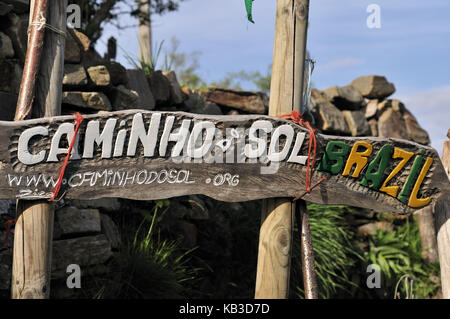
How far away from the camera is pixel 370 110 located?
867 centimetres

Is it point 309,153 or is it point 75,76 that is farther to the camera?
point 75,76

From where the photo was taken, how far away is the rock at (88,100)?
5.07 meters

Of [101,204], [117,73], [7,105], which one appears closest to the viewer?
[7,105]

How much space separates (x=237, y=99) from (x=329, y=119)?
148 cm

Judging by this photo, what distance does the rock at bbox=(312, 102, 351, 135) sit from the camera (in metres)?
7.83

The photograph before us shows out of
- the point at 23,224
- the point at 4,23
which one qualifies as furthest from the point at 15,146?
the point at 4,23

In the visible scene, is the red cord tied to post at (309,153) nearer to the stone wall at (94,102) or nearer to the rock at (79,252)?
the stone wall at (94,102)

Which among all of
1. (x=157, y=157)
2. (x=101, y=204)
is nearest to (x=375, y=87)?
(x=101, y=204)

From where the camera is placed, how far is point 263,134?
3.60m

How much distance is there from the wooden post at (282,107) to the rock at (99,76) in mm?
2141

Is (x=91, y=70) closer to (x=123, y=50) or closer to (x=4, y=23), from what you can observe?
(x=4, y=23)

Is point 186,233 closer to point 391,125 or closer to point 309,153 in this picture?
point 309,153

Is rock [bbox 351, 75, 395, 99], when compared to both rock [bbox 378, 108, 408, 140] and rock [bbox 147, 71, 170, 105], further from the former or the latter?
rock [bbox 147, 71, 170, 105]

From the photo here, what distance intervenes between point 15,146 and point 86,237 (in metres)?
1.65
